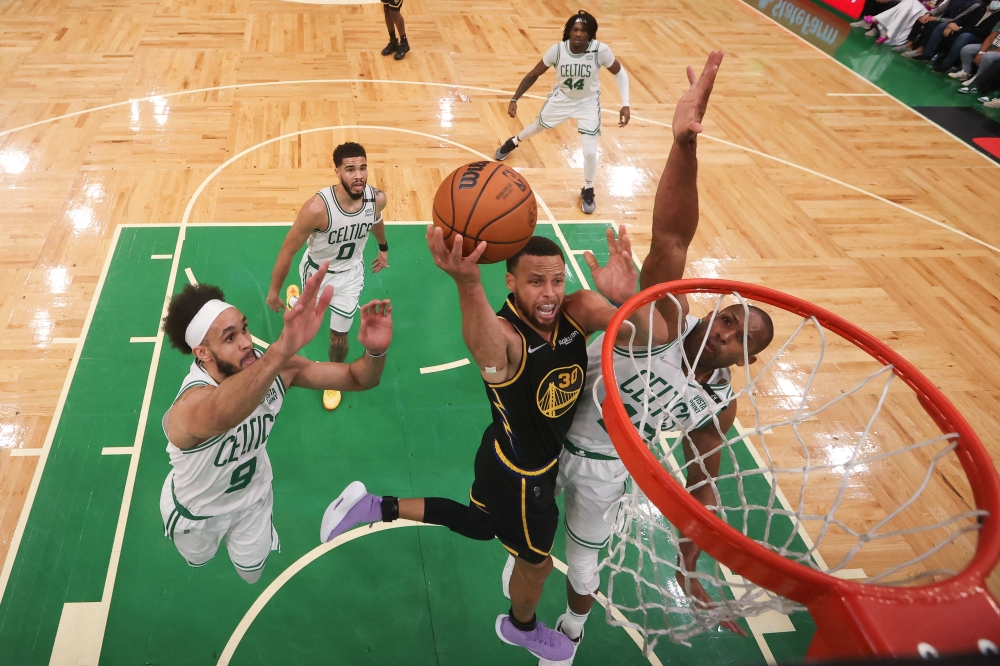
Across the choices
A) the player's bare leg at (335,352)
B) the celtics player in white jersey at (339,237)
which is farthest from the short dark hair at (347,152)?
the player's bare leg at (335,352)

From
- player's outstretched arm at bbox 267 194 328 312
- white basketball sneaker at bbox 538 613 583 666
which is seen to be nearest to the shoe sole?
white basketball sneaker at bbox 538 613 583 666

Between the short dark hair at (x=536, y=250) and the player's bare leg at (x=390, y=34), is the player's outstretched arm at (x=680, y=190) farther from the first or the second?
the player's bare leg at (x=390, y=34)

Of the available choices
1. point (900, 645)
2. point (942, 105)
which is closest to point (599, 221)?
point (900, 645)

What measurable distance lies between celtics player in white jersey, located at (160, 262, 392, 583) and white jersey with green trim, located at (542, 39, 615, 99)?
5.04 metres

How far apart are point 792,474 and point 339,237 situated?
12.5 ft

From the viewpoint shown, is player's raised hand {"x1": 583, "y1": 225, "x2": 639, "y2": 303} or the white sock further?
the white sock

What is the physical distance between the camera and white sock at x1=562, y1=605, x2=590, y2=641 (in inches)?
142

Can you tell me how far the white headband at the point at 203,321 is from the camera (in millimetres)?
2957

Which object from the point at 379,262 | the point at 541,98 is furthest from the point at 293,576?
the point at 541,98

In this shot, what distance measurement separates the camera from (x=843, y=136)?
9.45m

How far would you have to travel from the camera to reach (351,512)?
12.2ft

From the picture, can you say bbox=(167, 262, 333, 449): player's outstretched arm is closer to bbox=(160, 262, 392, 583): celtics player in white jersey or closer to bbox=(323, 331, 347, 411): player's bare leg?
bbox=(160, 262, 392, 583): celtics player in white jersey

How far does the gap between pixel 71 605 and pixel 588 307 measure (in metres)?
3.34

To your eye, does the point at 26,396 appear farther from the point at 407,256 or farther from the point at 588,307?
the point at 588,307
